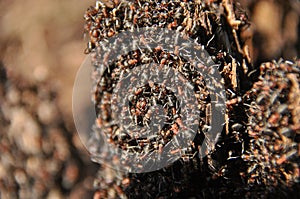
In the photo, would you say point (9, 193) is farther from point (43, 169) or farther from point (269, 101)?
point (269, 101)

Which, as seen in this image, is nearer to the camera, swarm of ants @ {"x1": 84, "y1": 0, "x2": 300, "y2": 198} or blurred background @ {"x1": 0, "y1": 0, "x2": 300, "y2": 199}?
swarm of ants @ {"x1": 84, "y1": 0, "x2": 300, "y2": 198}

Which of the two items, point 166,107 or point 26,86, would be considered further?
point 26,86

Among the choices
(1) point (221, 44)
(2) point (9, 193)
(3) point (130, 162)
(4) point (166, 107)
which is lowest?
(2) point (9, 193)

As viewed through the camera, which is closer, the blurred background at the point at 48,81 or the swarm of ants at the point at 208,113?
the swarm of ants at the point at 208,113

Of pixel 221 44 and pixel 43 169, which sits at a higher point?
pixel 221 44

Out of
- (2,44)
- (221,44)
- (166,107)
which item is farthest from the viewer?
(2,44)

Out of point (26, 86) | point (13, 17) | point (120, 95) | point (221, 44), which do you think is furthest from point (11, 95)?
point (221, 44)

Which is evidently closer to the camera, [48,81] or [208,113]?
[208,113]

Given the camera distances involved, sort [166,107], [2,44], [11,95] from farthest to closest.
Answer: [2,44]
[11,95]
[166,107]
